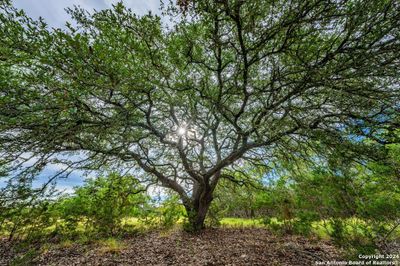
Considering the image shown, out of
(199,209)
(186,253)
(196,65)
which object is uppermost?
(196,65)

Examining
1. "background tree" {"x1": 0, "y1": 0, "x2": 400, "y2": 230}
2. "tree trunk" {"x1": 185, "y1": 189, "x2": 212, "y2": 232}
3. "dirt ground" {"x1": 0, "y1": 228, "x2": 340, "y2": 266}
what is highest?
"background tree" {"x1": 0, "y1": 0, "x2": 400, "y2": 230}

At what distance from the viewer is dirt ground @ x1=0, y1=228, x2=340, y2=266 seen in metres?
4.80

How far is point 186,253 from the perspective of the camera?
547 centimetres

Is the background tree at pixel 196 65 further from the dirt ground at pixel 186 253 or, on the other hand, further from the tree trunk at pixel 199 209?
the tree trunk at pixel 199 209

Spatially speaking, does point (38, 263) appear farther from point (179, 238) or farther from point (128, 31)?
point (128, 31)

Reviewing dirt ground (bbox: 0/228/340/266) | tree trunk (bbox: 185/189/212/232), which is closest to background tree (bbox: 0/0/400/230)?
dirt ground (bbox: 0/228/340/266)

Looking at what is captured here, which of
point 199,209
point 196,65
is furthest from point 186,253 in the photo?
point 196,65

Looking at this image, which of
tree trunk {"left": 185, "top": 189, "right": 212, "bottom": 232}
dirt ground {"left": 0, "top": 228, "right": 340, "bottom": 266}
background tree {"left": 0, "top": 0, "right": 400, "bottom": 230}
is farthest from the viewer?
tree trunk {"left": 185, "top": 189, "right": 212, "bottom": 232}

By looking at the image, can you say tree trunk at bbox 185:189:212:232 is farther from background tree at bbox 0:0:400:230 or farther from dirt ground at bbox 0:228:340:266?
background tree at bbox 0:0:400:230

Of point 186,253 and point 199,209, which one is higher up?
point 199,209

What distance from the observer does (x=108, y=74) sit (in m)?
3.96

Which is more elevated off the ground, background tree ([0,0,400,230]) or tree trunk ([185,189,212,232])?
background tree ([0,0,400,230])

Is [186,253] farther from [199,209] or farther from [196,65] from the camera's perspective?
[196,65]

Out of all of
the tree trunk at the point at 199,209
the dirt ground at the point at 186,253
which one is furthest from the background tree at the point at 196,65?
the tree trunk at the point at 199,209
